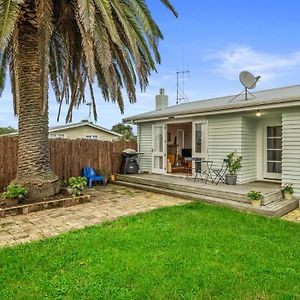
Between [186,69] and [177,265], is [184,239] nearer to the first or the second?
[177,265]

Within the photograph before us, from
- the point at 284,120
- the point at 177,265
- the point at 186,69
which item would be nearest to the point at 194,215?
the point at 177,265

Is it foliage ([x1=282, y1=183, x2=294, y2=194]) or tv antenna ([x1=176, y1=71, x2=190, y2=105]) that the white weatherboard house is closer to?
foliage ([x1=282, y1=183, x2=294, y2=194])

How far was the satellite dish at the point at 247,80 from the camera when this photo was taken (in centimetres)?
1006

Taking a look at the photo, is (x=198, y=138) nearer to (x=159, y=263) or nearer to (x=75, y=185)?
(x=75, y=185)

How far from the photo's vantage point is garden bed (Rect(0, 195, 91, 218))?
21.4 ft

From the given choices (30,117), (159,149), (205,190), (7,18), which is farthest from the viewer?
(159,149)

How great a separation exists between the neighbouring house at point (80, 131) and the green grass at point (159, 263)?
50.7 ft

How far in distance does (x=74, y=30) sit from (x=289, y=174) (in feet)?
25.0

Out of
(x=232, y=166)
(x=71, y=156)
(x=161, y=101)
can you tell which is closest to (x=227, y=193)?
(x=232, y=166)

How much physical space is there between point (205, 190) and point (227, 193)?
75cm

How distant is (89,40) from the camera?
255 inches

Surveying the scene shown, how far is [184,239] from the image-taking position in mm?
4727

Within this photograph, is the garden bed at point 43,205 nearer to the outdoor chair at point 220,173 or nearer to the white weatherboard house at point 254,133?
the outdoor chair at point 220,173

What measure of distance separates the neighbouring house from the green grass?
50.7ft
